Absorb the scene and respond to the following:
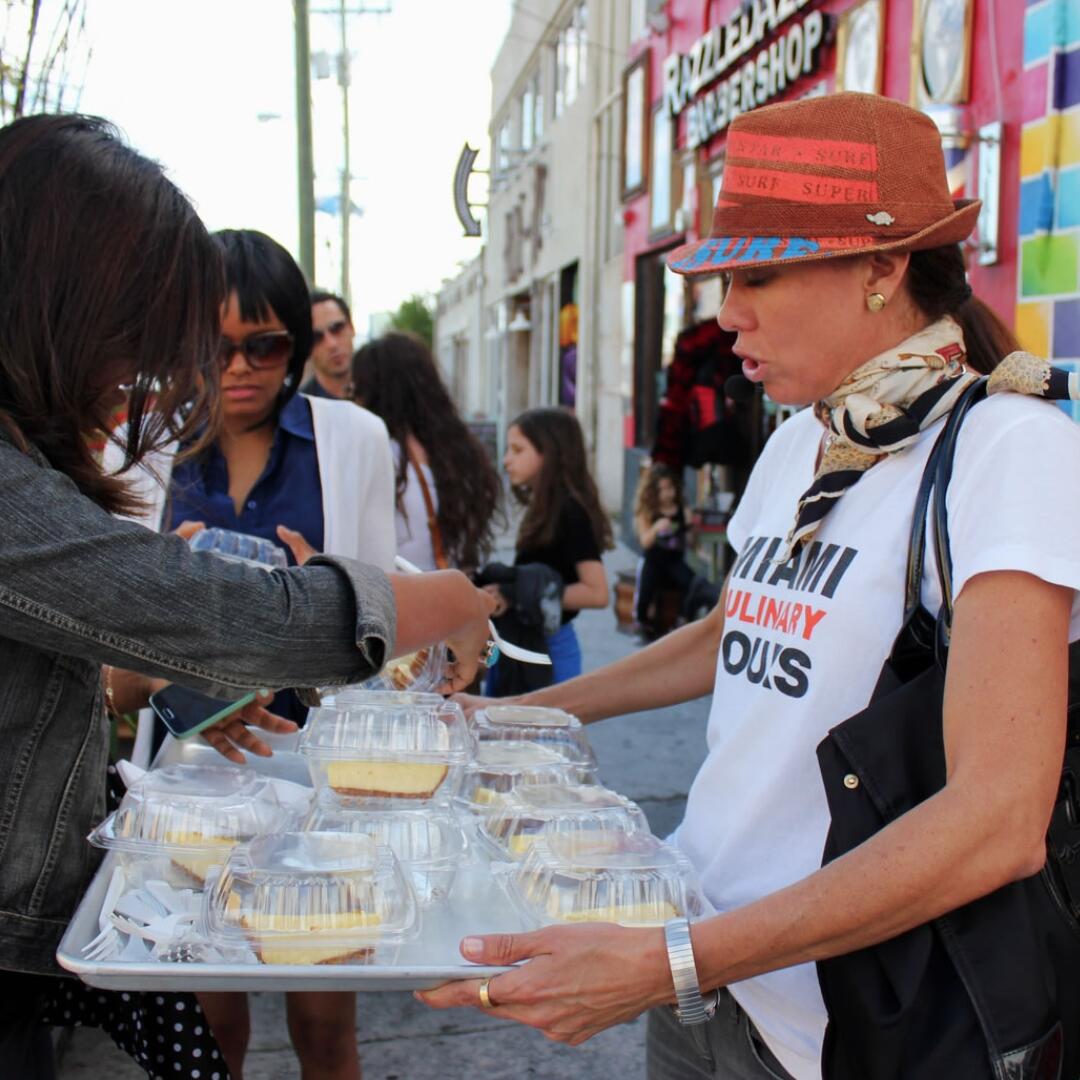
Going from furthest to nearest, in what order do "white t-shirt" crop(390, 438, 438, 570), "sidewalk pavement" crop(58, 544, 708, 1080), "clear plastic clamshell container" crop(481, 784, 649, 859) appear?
1. "white t-shirt" crop(390, 438, 438, 570)
2. "sidewalk pavement" crop(58, 544, 708, 1080)
3. "clear plastic clamshell container" crop(481, 784, 649, 859)

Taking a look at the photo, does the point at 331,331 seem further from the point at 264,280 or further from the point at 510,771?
the point at 510,771

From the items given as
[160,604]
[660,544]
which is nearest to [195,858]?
[160,604]

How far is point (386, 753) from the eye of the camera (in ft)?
6.34

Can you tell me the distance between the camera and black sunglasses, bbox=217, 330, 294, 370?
2.86m

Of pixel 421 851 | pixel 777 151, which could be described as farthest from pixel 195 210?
pixel 421 851

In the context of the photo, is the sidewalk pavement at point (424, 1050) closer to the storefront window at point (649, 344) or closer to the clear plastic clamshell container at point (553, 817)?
the clear plastic clamshell container at point (553, 817)

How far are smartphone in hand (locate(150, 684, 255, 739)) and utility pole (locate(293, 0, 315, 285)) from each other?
9029 mm

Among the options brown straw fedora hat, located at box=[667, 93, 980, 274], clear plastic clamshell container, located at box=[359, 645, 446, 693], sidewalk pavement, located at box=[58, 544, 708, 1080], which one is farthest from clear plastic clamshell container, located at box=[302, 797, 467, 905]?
sidewalk pavement, located at box=[58, 544, 708, 1080]

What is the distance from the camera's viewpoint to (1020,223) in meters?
4.77

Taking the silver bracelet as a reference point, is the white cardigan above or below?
above

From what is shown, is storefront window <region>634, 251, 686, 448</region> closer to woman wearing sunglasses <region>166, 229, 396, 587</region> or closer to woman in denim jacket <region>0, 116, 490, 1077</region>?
woman wearing sunglasses <region>166, 229, 396, 587</region>

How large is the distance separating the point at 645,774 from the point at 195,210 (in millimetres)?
4469

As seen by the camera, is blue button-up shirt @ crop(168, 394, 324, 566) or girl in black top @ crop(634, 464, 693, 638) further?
girl in black top @ crop(634, 464, 693, 638)

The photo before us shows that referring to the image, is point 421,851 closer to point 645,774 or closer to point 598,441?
point 645,774
